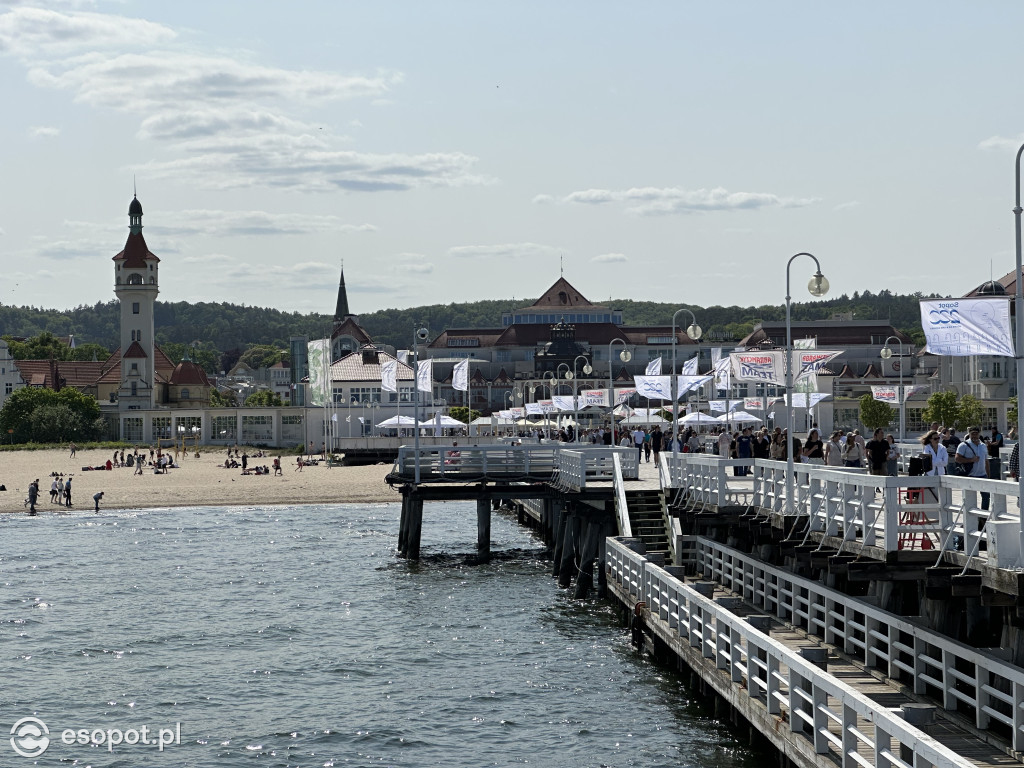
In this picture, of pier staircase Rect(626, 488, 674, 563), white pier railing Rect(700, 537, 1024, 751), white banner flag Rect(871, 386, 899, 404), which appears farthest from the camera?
white banner flag Rect(871, 386, 899, 404)

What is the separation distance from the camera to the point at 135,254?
150 m

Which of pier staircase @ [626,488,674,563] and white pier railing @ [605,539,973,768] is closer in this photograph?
white pier railing @ [605,539,973,768]

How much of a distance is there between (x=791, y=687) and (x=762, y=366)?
1415 cm

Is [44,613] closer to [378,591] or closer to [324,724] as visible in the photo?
[378,591]

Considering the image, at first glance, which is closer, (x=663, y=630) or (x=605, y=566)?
(x=663, y=630)

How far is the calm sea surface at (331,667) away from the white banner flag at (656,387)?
18.8 ft

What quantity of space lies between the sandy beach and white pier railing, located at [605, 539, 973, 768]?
42978 mm

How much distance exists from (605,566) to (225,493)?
138 feet

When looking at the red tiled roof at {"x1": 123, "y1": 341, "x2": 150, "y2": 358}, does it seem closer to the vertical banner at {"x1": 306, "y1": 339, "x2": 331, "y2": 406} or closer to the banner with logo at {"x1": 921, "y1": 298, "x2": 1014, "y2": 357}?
the vertical banner at {"x1": 306, "y1": 339, "x2": 331, "y2": 406}

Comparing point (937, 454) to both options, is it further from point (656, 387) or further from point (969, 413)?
point (969, 413)

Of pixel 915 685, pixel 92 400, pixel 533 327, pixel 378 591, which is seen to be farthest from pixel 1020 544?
pixel 533 327

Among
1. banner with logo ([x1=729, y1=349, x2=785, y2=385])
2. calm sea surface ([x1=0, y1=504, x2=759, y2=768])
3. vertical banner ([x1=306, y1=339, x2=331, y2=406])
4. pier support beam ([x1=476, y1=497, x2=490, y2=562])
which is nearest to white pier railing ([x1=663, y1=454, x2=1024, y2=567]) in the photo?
calm sea surface ([x1=0, y1=504, x2=759, y2=768])

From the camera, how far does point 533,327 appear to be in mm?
192750

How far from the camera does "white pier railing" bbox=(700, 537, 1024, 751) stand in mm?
15031
